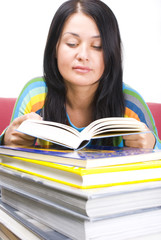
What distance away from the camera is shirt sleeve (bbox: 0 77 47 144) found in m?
1.34

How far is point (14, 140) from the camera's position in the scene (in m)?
0.94

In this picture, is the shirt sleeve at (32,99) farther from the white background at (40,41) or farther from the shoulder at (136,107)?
the white background at (40,41)

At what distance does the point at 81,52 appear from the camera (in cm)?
112

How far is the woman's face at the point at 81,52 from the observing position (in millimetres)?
1131

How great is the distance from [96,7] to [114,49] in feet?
0.58

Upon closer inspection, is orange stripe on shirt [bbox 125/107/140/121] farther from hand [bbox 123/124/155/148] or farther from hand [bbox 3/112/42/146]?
hand [bbox 3/112/42/146]

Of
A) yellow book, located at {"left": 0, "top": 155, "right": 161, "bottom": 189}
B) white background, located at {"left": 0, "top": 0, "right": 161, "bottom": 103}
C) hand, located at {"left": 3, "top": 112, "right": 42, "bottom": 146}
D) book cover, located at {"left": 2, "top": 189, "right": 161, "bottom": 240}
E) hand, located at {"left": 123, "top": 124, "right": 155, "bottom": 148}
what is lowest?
book cover, located at {"left": 2, "top": 189, "right": 161, "bottom": 240}

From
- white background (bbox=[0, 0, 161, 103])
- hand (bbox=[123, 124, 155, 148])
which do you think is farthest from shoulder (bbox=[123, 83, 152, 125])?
white background (bbox=[0, 0, 161, 103])

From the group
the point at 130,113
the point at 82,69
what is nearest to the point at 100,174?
the point at 82,69

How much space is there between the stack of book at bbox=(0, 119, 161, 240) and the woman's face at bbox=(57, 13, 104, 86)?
1.99 feet

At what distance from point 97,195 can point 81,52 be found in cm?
79

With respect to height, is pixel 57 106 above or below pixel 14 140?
above

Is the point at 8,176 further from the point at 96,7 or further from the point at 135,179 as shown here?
the point at 96,7

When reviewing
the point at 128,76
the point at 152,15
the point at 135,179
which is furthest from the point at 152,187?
the point at 152,15
